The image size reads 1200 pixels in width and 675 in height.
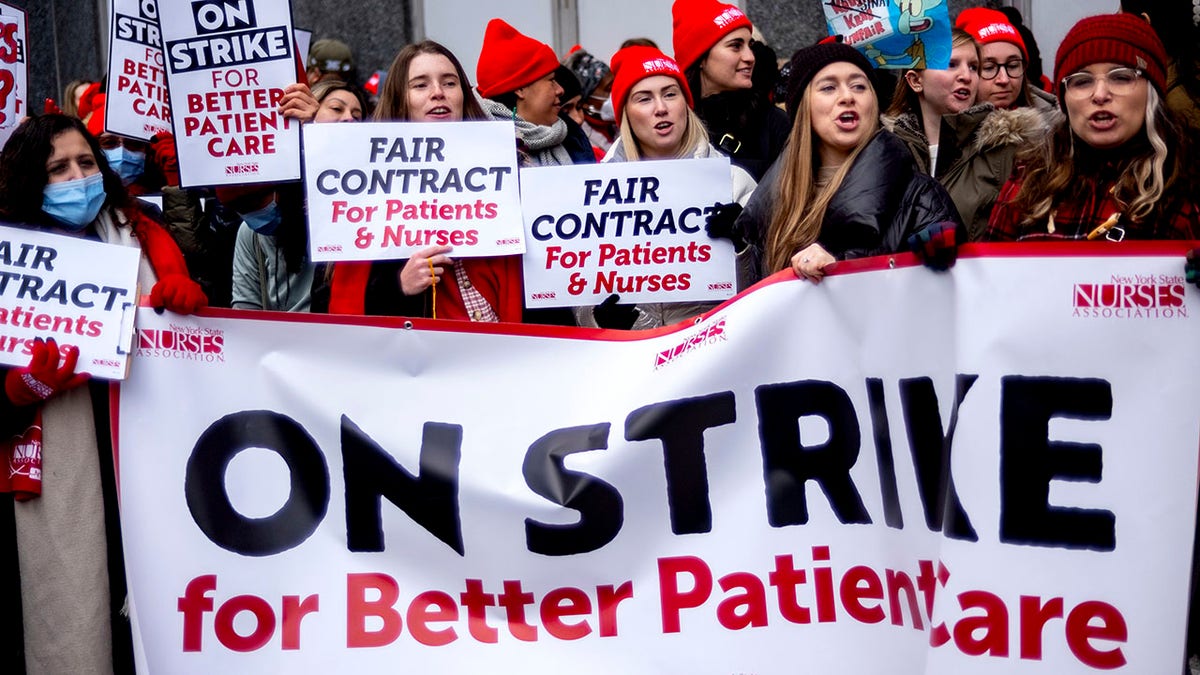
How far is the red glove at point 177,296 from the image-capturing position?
15.4 ft

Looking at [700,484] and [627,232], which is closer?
[700,484]

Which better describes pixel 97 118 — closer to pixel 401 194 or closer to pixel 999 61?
pixel 401 194

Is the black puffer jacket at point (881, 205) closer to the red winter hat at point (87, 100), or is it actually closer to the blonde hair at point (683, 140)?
the blonde hair at point (683, 140)

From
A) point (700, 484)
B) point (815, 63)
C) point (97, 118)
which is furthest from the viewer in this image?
point (97, 118)

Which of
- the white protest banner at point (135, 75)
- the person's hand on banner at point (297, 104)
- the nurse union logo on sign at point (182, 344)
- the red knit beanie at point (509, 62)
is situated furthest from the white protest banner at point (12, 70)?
the nurse union logo on sign at point (182, 344)

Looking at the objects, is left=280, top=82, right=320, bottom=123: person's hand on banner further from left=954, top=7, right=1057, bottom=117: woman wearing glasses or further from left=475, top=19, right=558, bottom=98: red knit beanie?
left=954, top=7, right=1057, bottom=117: woman wearing glasses

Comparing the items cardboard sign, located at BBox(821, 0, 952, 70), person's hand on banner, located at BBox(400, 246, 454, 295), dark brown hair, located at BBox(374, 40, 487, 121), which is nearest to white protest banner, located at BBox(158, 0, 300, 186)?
dark brown hair, located at BBox(374, 40, 487, 121)

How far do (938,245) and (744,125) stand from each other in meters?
2.33

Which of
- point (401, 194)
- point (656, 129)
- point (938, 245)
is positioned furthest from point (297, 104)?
point (938, 245)

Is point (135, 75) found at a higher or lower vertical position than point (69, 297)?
higher

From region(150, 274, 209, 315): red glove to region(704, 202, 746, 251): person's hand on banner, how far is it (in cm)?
166

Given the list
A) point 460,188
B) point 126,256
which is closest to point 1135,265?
point 460,188

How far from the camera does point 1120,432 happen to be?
12.6 ft

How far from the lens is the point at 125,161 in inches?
289
